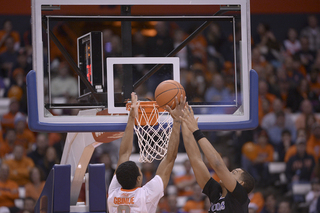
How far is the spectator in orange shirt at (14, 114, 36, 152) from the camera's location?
5.93m

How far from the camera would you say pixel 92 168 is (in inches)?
127

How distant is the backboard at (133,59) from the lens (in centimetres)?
303

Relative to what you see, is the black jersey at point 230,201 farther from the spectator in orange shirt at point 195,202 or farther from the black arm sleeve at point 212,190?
the spectator in orange shirt at point 195,202

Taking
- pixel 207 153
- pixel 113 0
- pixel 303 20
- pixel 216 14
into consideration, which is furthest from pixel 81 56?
pixel 303 20

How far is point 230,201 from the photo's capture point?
274 centimetres

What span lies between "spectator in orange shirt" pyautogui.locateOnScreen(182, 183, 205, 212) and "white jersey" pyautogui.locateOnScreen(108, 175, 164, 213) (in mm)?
3149

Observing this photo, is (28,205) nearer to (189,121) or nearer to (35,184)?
(35,184)

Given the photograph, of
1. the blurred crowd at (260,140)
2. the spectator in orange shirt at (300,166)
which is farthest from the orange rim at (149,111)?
the spectator in orange shirt at (300,166)

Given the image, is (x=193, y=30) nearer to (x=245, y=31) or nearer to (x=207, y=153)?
(x=245, y=31)

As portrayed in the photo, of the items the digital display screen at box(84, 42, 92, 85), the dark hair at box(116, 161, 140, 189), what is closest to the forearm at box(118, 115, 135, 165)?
the dark hair at box(116, 161, 140, 189)

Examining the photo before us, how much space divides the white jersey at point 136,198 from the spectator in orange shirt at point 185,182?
3.18 m

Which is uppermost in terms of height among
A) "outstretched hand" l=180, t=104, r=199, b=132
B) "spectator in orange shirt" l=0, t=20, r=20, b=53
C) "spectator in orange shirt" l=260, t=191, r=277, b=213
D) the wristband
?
"spectator in orange shirt" l=0, t=20, r=20, b=53

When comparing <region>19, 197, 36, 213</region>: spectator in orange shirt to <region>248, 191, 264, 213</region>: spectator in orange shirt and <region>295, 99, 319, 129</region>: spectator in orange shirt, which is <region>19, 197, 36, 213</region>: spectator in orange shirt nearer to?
<region>248, 191, 264, 213</region>: spectator in orange shirt

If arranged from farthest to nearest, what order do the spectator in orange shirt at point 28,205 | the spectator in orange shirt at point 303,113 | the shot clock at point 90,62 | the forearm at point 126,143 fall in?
the spectator in orange shirt at point 303,113
the spectator in orange shirt at point 28,205
the shot clock at point 90,62
the forearm at point 126,143
